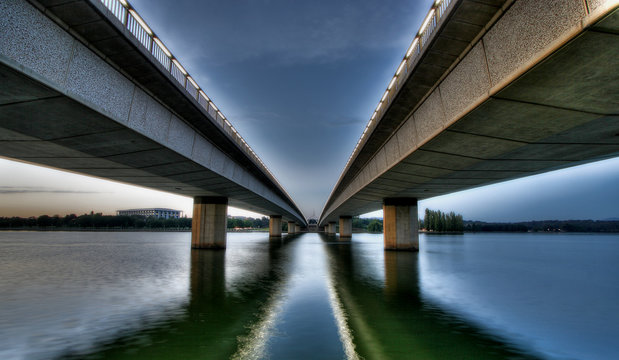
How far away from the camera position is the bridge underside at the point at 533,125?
6.87 meters

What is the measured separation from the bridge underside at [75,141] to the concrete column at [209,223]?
1124 centimetres

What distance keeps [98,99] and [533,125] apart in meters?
14.5

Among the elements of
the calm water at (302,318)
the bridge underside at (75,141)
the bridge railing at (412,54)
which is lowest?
the calm water at (302,318)

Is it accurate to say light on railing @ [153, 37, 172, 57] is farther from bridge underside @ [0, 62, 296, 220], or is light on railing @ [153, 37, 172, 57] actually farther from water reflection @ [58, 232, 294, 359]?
water reflection @ [58, 232, 294, 359]

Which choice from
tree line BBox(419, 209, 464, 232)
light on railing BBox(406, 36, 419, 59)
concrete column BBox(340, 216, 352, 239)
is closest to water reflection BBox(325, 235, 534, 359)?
light on railing BBox(406, 36, 419, 59)

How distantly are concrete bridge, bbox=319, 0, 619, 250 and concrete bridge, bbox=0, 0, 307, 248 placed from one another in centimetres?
938

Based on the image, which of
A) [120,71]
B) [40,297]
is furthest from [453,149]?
[40,297]

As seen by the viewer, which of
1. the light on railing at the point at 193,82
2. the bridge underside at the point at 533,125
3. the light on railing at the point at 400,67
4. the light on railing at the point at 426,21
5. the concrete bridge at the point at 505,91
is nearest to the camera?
the concrete bridge at the point at 505,91

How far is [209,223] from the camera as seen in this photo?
3591cm

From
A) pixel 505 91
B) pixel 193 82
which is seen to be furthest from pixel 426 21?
pixel 193 82

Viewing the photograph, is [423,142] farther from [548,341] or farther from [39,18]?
[39,18]

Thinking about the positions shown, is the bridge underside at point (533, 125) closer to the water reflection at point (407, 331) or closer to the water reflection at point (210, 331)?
the water reflection at point (407, 331)

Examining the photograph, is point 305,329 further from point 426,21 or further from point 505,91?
point 426,21

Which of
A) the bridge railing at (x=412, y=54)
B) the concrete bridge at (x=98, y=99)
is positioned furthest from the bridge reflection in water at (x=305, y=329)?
the bridge railing at (x=412, y=54)
